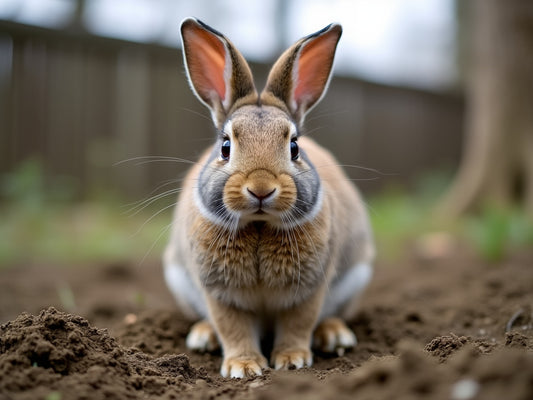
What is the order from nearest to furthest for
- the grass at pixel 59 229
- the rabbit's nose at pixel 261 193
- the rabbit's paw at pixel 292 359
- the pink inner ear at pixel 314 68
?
the rabbit's nose at pixel 261 193 → the rabbit's paw at pixel 292 359 → the pink inner ear at pixel 314 68 → the grass at pixel 59 229

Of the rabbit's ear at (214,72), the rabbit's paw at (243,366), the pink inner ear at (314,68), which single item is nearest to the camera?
the rabbit's paw at (243,366)

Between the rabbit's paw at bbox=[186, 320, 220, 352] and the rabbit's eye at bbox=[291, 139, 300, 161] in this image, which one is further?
the rabbit's paw at bbox=[186, 320, 220, 352]

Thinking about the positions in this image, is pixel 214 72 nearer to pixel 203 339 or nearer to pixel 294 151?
pixel 294 151

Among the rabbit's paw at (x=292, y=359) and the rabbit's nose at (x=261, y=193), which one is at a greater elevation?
the rabbit's nose at (x=261, y=193)

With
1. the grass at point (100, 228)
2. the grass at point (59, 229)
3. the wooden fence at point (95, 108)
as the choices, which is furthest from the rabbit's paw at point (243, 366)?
the wooden fence at point (95, 108)

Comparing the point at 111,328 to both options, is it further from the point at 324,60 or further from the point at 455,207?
the point at 455,207

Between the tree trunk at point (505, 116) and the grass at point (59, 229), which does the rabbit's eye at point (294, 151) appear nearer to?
the grass at point (59, 229)

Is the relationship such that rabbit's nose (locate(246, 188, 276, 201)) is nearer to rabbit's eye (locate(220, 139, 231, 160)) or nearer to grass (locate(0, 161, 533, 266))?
rabbit's eye (locate(220, 139, 231, 160))

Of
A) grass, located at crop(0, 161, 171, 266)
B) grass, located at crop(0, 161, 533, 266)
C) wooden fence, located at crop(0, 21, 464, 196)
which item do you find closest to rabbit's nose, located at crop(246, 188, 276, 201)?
grass, located at crop(0, 161, 533, 266)
